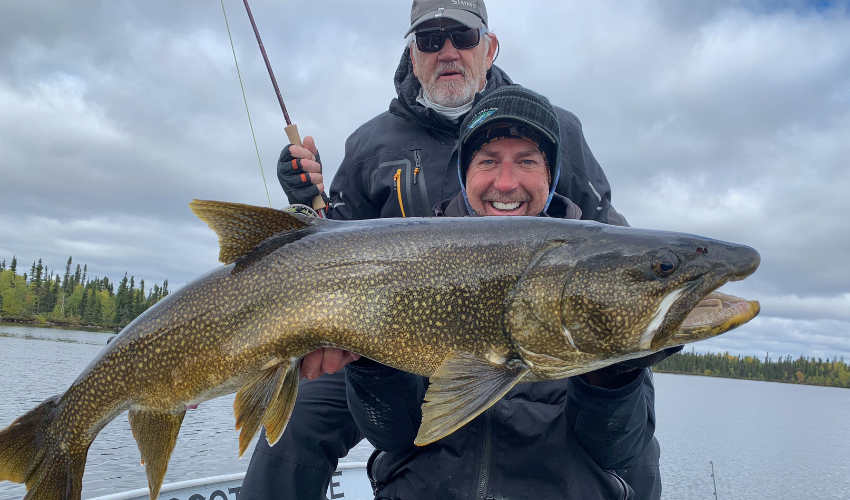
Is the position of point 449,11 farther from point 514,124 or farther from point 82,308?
point 82,308

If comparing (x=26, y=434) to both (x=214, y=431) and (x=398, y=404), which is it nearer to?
(x=398, y=404)

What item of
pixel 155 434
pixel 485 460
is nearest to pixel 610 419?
pixel 485 460

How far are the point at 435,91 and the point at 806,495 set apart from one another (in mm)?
22973

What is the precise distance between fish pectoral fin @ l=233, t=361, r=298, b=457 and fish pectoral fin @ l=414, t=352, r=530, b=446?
0.77 metres

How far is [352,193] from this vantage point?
5.62 meters

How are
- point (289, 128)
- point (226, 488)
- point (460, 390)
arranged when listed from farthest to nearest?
1. point (226, 488)
2. point (289, 128)
3. point (460, 390)

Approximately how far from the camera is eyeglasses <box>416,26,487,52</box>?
5.69 m

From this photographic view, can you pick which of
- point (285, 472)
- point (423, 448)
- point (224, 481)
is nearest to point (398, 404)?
point (423, 448)

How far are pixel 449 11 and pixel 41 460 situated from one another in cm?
497

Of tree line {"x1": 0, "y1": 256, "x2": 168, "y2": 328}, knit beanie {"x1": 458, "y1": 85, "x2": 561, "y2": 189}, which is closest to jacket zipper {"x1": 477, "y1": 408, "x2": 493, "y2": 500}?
knit beanie {"x1": 458, "y1": 85, "x2": 561, "y2": 189}

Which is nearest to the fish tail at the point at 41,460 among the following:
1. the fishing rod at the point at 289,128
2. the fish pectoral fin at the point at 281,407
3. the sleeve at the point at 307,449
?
the fish pectoral fin at the point at 281,407

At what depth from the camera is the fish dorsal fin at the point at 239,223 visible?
293cm

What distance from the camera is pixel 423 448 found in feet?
12.0

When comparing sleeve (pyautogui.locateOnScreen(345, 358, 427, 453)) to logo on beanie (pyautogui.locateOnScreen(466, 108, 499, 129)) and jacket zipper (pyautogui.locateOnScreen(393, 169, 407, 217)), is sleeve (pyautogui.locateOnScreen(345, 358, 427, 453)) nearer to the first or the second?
logo on beanie (pyautogui.locateOnScreen(466, 108, 499, 129))
